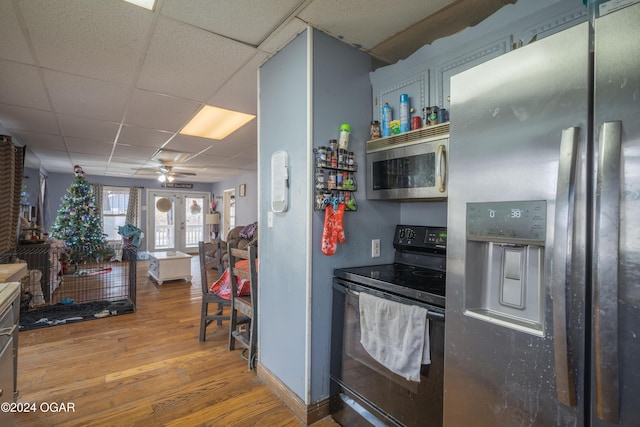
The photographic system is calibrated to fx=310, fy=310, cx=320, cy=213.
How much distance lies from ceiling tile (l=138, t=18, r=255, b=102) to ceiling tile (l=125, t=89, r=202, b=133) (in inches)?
7.5

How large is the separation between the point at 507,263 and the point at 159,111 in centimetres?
340

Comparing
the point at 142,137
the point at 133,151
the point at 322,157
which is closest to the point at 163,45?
the point at 322,157

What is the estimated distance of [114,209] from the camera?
8.82 m

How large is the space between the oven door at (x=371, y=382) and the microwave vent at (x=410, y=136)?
85 cm

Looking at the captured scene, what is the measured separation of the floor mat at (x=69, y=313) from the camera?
3449 millimetres

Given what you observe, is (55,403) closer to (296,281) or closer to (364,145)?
(296,281)

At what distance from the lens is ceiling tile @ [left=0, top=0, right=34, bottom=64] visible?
166cm

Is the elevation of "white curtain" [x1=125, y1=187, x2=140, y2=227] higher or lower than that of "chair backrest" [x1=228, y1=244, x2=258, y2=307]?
higher

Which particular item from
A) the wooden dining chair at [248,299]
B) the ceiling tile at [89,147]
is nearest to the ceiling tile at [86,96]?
the ceiling tile at [89,147]

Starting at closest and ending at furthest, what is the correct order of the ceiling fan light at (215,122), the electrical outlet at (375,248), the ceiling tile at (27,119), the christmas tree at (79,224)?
the electrical outlet at (375,248), the ceiling tile at (27,119), the ceiling fan light at (215,122), the christmas tree at (79,224)

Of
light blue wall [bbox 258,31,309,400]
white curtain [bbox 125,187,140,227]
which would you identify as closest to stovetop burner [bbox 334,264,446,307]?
light blue wall [bbox 258,31,309,400]

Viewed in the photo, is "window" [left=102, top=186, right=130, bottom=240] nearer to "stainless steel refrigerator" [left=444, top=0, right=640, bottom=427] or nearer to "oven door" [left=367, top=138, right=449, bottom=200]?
"oven door" [left=367, top=138, right=449, bottom=200]

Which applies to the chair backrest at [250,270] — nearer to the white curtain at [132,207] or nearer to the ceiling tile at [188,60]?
the ceiling tile at [188,60]

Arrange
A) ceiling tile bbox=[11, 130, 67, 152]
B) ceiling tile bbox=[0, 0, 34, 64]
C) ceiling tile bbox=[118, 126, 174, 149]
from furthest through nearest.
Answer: ceiling tile bbox=[11, 130, 67, 152], ceiling tile bbox=[118, 126, 174, 149], ceiling tile bbox=[0, 0, 34, 64]
